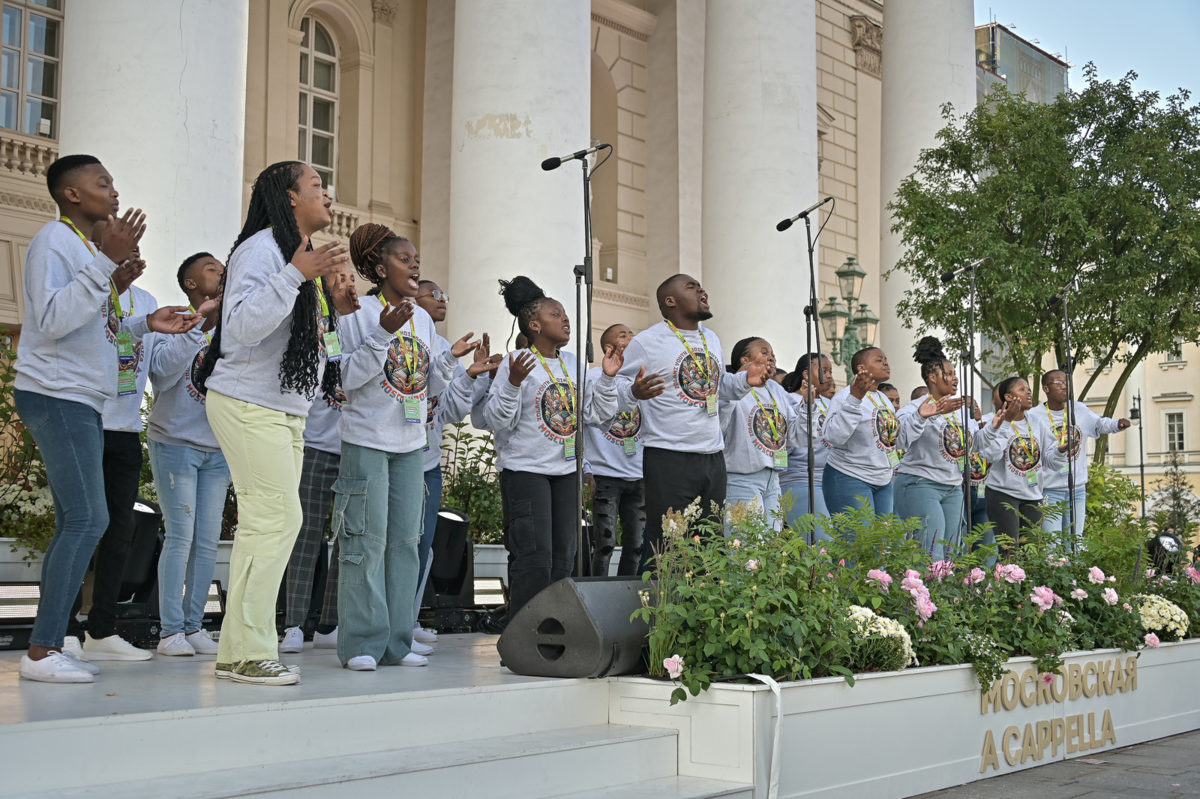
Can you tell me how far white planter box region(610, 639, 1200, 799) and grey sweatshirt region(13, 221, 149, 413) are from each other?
2.57 m

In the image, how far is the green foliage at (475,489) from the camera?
11.2 m

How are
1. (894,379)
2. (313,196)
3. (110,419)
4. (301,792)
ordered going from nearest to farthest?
(301,792) → (313,196) → (110,419) → (894,379)

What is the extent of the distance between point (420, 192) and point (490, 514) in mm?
9571

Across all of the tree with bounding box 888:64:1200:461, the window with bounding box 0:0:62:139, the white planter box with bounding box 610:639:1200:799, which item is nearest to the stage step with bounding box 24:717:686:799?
the white planter box with bounding box 610:639:1200:799

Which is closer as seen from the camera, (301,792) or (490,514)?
(301,792)

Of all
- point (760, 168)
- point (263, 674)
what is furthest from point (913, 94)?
point (263, 674)

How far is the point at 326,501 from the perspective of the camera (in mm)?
7301

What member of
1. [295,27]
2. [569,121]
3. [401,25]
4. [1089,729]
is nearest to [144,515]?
[1089,729]

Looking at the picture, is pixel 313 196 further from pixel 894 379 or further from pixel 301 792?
pixel 894 379

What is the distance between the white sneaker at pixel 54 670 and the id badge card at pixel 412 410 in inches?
69.6

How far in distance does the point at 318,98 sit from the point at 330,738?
15545mm

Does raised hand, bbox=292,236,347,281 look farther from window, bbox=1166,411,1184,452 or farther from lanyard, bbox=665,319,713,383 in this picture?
window, bbox=1166,411,1184,452

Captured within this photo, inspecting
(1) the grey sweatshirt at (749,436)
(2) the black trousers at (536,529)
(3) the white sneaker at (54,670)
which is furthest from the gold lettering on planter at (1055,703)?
(3) the white sneaker at (54,670)

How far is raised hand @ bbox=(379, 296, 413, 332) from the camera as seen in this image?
5691 mm
